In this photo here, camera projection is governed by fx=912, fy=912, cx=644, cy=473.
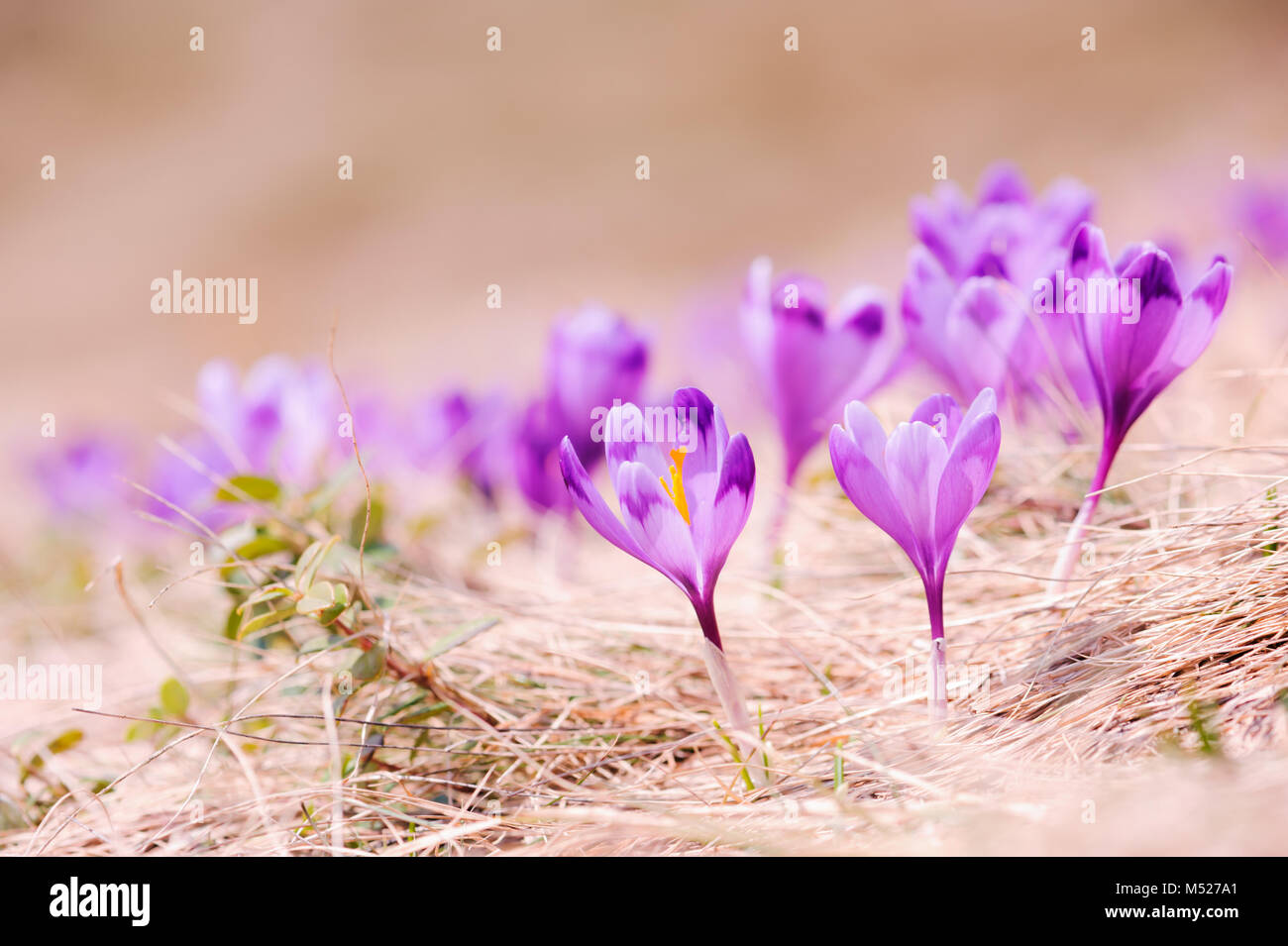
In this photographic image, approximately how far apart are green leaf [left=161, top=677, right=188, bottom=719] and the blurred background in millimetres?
8526

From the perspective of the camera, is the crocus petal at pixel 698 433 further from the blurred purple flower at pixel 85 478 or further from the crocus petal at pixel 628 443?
the blurred purple flower at pixel 85 478

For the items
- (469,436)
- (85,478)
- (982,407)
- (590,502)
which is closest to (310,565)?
(590,502)

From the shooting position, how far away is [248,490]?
140 cm

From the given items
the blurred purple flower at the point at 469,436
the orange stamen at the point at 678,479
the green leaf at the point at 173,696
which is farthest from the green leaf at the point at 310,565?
the blurred purple flower at the point at 469,436

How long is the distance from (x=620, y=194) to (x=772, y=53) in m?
2.97

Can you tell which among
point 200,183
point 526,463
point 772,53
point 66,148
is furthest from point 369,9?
point 526,463

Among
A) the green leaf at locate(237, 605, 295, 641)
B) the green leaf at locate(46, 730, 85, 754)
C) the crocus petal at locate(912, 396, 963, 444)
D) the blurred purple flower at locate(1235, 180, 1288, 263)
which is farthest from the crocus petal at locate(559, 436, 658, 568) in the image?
the blurred purple flower at locate(1235, 180, 1288, 263)

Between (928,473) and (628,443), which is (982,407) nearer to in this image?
(928,473)

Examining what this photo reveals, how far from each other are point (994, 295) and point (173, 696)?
1.27m

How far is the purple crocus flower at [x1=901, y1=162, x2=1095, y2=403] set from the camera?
48.3 inches

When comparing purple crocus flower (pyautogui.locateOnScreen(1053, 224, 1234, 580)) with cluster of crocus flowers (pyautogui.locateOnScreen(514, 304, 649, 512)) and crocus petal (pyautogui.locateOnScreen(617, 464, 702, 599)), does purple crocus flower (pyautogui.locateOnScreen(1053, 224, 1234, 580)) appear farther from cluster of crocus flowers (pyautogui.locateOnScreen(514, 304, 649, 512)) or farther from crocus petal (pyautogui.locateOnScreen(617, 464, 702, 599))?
cluster of crocus flowers (pyautogui.locateOnScreen(514, 304, 649, 512))
